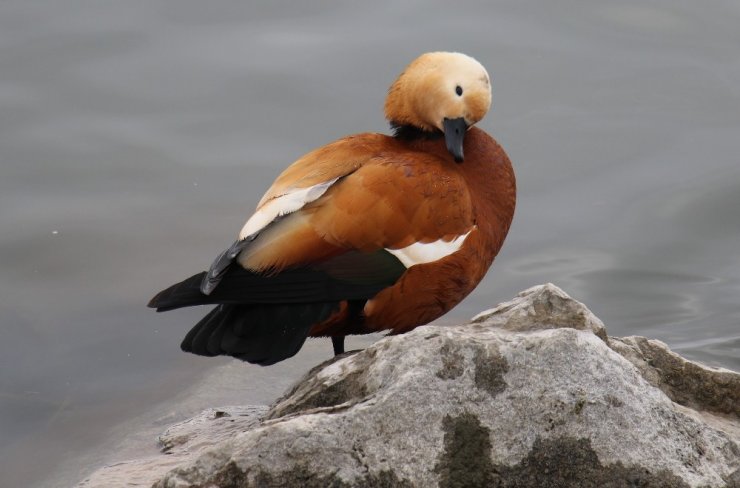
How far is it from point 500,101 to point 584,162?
2.51 ft

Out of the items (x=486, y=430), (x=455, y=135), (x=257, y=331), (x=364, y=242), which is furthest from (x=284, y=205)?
(x=486, y=430)

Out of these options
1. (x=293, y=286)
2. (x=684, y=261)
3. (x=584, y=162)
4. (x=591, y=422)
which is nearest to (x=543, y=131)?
(x=584, y=162)

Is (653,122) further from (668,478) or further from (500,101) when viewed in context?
(668,478)

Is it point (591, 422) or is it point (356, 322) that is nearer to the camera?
point (591, 422)

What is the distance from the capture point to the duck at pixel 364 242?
4.54 meters

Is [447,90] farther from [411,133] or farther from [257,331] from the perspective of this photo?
[257,331]

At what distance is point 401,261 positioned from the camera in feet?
15.5

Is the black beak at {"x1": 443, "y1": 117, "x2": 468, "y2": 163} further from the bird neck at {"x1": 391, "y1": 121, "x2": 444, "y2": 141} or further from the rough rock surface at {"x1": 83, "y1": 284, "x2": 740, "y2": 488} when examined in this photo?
the rough rock surface at {"x1": 83, "y1": 284, "x2": 740, "y2": 488}

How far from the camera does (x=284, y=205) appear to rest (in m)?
4.70

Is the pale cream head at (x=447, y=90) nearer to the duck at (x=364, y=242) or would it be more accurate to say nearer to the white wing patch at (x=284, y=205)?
the duck at (x=364, y=242)

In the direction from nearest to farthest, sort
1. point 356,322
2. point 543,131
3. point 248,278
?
point 248,278, point 356,322, point 543,131

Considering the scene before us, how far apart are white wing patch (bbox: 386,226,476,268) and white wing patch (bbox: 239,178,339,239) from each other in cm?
35

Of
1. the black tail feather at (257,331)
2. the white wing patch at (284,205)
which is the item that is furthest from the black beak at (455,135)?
the black tail feather at (257,331)

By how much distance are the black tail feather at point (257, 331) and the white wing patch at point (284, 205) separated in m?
0.30
